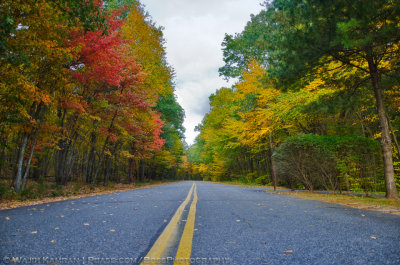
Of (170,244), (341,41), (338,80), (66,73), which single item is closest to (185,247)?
(170,244)

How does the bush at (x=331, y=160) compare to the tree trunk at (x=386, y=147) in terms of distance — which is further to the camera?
the bush at (x=331, y=160)

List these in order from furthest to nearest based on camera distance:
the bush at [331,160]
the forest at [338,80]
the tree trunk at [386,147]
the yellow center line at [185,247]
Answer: the bush at [331,160] → the tree trunk at [386,147] → the forest at [338,80] → the yellow center line at [185,247]

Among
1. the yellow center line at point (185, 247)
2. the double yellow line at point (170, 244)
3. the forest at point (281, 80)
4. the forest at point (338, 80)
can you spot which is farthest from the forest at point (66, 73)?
the forest at point (338, 80)

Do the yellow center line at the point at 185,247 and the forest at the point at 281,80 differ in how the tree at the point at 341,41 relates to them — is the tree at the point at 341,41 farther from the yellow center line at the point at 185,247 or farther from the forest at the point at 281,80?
the yellow center line at the point at 185,247

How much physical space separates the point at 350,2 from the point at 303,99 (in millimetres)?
4864

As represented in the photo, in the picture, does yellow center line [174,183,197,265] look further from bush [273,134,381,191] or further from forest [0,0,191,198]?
bush [273,134,381,191]

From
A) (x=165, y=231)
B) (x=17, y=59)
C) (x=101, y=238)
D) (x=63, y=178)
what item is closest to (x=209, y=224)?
(x=165, y=231)

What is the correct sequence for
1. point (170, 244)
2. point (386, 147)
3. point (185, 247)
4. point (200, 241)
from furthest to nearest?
point (386, 147) → point (200, 241) → point (170, 244) → point (185, 247)

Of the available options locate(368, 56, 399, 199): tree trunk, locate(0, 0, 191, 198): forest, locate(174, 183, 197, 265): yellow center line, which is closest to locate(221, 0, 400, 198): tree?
locate(368, 56, 399, 199): tree trunk

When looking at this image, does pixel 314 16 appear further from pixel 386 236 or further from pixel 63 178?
pixel 63 178

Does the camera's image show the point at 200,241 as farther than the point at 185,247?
Yes

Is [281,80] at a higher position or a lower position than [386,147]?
higher

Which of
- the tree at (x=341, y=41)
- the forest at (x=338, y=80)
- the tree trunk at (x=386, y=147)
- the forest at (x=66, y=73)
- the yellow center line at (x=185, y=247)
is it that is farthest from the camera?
the tree trunk at (x=386, y=147)

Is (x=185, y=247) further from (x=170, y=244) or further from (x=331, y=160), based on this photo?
(x=331, y=160)
